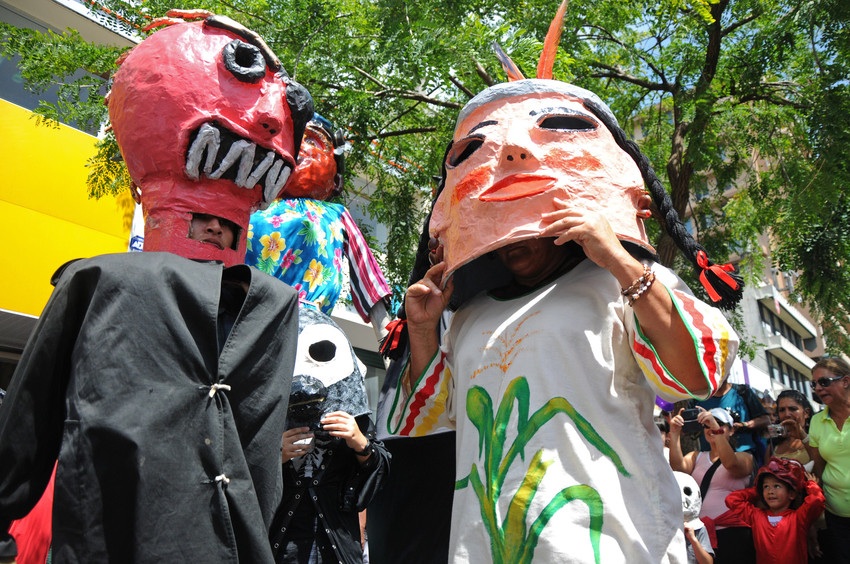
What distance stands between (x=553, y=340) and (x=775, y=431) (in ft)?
13.0

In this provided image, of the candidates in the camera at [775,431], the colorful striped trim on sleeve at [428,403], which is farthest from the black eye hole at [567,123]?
the camera at [775,431]

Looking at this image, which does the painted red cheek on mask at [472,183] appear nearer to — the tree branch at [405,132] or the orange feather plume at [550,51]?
the orange feather plume at [550,51]

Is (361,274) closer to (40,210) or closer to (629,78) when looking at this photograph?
(629,78)

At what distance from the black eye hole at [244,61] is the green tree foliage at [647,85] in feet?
8.84

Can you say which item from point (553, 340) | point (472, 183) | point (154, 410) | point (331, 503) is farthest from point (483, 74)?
point (154, 410)

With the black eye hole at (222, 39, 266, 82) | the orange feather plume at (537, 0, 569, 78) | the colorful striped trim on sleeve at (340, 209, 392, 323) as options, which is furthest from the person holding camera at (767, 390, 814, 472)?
the black eye hole at (222, 39, 266, 82)

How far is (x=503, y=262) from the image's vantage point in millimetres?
2285

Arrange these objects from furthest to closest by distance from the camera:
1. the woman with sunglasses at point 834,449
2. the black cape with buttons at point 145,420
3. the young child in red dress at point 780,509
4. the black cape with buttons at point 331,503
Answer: the young child in red dress at point 780,509 → the woman with sunglasses at point 834,449 → the black cape with buttons at point 331,503 → the black cape with buttons at point 145,420

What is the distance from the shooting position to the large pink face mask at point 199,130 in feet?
7.54

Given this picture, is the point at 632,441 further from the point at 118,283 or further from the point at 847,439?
the point at 847,439

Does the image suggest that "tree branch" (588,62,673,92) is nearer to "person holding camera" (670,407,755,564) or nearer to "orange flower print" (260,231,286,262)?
"person holding camera" (670,407,755,564)

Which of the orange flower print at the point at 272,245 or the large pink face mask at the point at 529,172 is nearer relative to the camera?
the large pink face mask at the point at 529,172

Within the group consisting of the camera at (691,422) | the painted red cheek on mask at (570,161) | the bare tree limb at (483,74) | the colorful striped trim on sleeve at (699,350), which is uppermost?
the bare tree limb at (483,74)

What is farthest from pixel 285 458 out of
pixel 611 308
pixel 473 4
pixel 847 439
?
pixel 473 4
